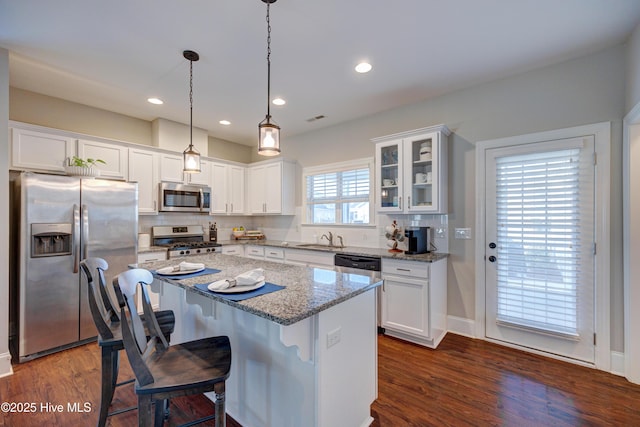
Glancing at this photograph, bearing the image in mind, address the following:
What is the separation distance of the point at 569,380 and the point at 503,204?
1631 millimetres

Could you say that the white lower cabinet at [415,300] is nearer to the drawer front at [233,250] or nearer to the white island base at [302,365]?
the white island base at [302,365]

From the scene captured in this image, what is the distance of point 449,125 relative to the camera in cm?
342

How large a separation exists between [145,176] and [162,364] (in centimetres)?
339

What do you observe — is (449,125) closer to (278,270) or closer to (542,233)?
(542,233)

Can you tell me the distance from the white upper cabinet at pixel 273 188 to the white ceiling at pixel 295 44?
1.52 meters

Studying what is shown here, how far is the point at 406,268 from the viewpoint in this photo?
3.11 metres

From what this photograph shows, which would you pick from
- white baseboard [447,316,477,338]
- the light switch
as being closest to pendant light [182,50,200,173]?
the light switch

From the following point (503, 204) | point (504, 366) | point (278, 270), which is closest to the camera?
point (278, 270)

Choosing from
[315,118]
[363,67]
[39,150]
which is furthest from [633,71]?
[39,150]

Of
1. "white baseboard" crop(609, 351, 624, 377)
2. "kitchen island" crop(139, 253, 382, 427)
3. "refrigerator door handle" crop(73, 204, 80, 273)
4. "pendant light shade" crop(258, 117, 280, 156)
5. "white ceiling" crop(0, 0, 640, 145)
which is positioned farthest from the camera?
"refrigerator door handle" crop(73, 204, 80, 273)

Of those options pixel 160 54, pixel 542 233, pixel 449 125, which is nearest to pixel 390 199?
pixel 449 125

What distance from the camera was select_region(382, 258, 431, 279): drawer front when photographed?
9.77 ft

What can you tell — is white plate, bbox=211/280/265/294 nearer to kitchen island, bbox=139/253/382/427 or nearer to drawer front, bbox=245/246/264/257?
kitchen island, bbox=139/253/382/427

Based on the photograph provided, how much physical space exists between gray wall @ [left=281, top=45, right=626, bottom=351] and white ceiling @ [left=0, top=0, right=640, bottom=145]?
5.7 inches
